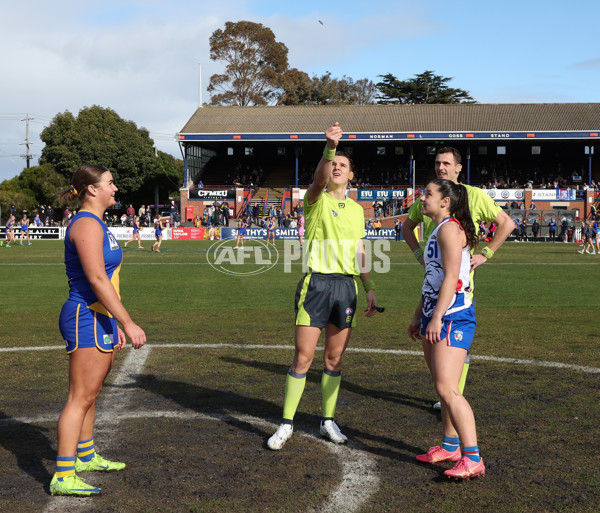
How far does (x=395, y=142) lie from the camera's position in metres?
58.9

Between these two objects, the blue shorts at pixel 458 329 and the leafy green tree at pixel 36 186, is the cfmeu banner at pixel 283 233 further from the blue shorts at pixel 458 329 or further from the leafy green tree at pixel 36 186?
the blue shorts at pixel 458 329

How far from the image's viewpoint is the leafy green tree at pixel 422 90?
7325 centimetres

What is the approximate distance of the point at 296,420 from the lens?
5.86m

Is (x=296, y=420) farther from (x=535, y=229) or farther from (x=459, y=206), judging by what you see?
(x=535, y=229)

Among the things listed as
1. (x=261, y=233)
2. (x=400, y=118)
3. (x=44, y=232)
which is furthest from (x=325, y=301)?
(x=400, y=118)

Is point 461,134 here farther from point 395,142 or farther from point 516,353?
point 516,353

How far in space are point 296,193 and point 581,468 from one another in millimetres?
50827

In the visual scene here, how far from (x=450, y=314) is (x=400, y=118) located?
189 ft

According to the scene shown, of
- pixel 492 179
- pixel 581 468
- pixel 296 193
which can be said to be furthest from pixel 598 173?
pixel 581 468

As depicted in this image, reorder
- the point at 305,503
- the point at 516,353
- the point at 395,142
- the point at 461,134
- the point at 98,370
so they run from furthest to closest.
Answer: the point at 395,142 < the point at 461,134 < the point at 516,353 < the point at 98,370 < the point at 305,503

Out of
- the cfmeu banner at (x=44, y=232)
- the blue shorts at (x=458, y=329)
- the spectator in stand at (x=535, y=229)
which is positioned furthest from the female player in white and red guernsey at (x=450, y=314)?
the cfmeu banner at (x=44, y=232)

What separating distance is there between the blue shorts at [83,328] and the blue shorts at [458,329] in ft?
7.65

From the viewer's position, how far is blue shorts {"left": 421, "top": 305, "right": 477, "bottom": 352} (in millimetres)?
4535

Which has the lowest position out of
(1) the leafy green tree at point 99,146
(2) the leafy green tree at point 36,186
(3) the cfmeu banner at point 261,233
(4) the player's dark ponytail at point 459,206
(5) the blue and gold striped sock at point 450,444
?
(5) the blue and gold striped sock at point 450,444
